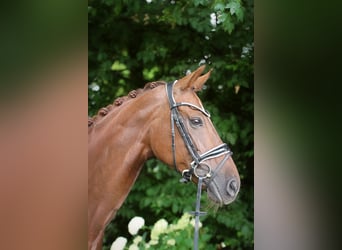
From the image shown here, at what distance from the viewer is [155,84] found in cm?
274

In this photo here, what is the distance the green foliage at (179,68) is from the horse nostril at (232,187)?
5 centimetres

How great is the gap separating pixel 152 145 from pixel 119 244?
22.6 inches

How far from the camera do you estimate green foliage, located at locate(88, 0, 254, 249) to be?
2764 millimetres

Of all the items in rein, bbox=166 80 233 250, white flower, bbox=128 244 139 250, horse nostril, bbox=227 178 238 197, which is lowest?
white flower, bbox=128 244 139 250

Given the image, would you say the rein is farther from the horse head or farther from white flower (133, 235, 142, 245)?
white flower (133, 235, 142, 245)

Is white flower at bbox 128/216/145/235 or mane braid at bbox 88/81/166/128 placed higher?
mane braid at bbox 88/81/166/128

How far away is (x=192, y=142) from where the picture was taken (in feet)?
8.78

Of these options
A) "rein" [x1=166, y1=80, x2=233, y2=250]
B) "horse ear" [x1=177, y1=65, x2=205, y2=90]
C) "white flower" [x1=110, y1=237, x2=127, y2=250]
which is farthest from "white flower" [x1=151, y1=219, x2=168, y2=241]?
"horse ear" [x1=177, y1=65, x2=205, y2=90]

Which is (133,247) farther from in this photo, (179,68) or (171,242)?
(179,68)

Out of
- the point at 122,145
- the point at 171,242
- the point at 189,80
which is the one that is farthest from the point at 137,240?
the point at 189,80

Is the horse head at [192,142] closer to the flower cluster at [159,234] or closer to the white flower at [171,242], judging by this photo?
the flower cluster at [159,234]
